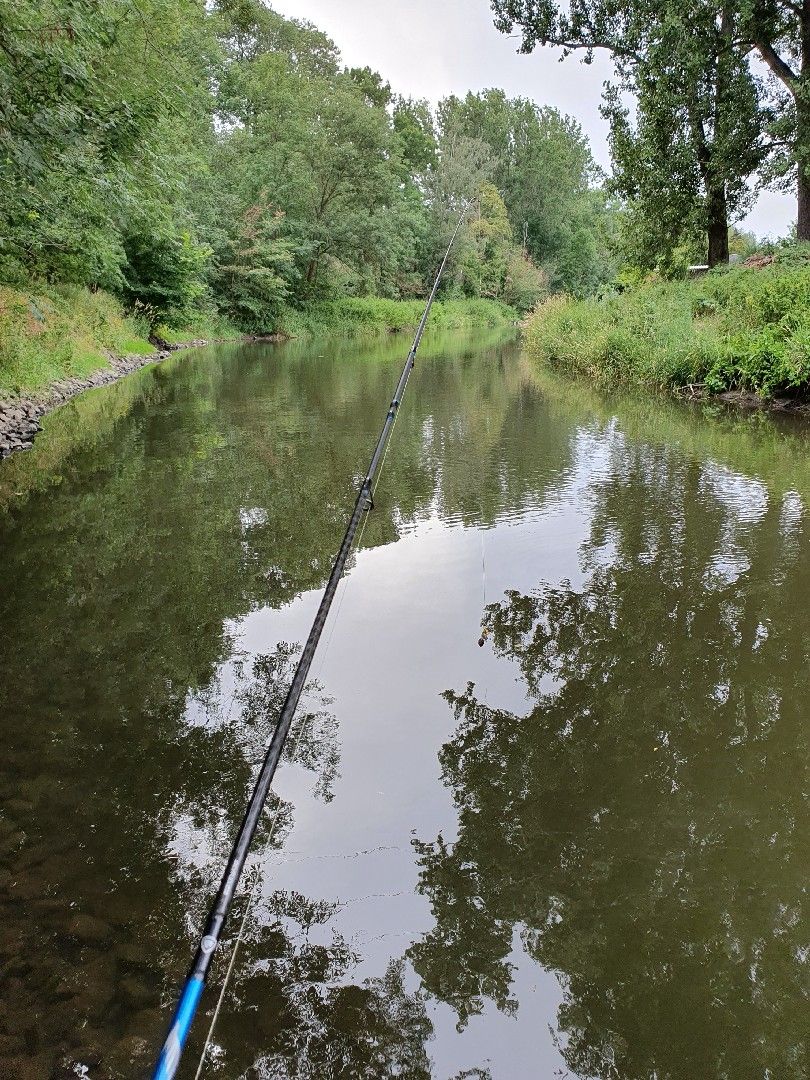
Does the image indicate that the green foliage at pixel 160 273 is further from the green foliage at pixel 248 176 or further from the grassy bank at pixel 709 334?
the grassy bank at pixel 709 334

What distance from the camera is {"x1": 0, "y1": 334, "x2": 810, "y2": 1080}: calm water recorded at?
1975mm

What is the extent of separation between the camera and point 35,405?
1082 centimetres

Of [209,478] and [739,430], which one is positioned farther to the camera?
Answer: [739,430]

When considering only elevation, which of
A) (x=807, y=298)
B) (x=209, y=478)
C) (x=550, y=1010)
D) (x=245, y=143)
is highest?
(x=245, y=143)

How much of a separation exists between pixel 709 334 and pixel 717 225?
22.9ft

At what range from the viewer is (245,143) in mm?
35250

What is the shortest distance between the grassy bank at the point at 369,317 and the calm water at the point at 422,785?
3182 centimetres

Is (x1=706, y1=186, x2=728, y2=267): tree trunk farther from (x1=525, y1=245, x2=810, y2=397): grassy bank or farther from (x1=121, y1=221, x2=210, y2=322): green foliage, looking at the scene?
(x1=121, y1=221, x2=210, y2=322): green foliage

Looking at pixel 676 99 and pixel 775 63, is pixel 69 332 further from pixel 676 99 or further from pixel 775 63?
pixel 775 63

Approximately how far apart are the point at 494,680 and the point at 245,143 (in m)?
38.0

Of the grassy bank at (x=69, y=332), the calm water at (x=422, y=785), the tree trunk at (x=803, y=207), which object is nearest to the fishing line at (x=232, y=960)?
the calm water at (x=422, y=785)

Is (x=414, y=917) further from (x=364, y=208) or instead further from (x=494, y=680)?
(x=364, y=208)

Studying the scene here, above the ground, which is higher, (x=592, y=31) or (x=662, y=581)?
(x=592, y=31)

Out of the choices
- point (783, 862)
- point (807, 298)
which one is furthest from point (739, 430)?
point (783, 862)
